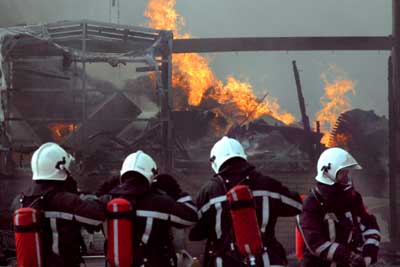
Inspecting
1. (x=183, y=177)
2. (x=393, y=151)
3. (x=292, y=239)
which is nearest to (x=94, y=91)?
(x=183, y=177)

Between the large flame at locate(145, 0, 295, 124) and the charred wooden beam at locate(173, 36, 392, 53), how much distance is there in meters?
1.70

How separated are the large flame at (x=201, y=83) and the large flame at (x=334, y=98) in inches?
45.6

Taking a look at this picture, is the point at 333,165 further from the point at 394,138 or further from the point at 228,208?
the point at 394,138

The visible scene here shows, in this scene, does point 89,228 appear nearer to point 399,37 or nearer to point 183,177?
point 183,177

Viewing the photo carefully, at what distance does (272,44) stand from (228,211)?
38.1 ft

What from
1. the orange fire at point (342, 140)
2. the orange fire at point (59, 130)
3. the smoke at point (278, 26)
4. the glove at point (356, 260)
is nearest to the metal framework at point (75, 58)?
the orange fire at point (59, 130)

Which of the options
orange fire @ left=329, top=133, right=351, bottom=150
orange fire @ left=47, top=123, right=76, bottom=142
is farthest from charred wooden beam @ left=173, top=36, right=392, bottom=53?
orange fire @ left=47, top=123, right=76, bottom=142

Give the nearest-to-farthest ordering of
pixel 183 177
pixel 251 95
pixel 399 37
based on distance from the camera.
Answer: pixel 183 177
pixel 399 37
pixel 251 95

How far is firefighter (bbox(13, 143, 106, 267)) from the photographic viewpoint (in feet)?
16.0

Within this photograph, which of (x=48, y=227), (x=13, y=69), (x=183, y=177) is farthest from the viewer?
(x=183, y=177)

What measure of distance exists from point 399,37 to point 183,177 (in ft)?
19.2

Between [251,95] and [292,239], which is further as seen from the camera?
[251,95]

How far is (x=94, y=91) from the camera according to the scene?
11922mm

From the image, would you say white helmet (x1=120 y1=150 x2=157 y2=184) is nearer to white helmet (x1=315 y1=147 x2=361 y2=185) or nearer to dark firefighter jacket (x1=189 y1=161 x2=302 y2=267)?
dark firefighter jacket (x1=189 y1=161 x2=302 y2=267)
